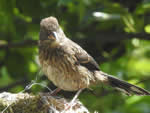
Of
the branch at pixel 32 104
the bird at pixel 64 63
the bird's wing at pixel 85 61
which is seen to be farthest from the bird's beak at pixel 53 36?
the branch at pixel 32 104

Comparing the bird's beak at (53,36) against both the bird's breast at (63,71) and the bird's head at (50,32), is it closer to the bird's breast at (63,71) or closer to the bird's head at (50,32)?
the bird's head at (50,32)

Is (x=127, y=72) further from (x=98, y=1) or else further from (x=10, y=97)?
(x=10, y=97)

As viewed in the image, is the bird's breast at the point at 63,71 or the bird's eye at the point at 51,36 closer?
the bird's breast at the point at 63,71

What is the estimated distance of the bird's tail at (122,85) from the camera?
4373 millimetres

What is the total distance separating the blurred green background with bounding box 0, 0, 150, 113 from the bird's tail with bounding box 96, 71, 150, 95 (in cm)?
19

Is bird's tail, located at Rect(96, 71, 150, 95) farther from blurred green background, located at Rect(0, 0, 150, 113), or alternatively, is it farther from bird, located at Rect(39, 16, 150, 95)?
blurred green background, located at Rect(0, 0, 150, 113)

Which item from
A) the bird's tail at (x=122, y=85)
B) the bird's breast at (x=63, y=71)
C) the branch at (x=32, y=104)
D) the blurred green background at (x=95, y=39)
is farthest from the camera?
the blurred green background at (x=95, y=39)

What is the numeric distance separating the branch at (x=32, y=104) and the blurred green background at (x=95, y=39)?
1183 mm

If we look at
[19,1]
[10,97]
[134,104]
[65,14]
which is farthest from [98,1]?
[10,97]

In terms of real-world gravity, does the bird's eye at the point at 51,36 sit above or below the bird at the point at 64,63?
above

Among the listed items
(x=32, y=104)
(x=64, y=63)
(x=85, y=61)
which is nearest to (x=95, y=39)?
(x=85, y=61)

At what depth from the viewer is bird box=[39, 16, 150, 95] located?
4.21 metres

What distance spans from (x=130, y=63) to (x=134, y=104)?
0.99 metres

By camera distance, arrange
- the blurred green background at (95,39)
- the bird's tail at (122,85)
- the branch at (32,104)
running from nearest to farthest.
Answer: the branch at (32,104) → the bird's tail at (122,85) → the blurred green background at (95,39)
